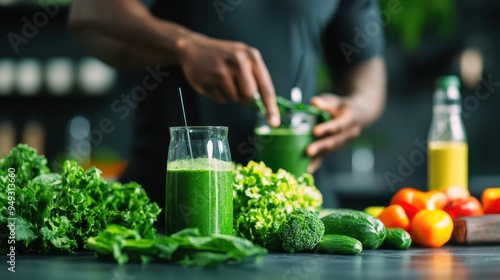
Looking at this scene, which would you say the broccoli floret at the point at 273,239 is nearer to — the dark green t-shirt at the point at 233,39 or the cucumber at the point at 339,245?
the cucumber at the point at 339,245

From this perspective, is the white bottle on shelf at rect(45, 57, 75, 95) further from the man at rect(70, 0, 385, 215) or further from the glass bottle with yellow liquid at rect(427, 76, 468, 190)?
the glass bottle with yellow liquid at rect(427, 76, 468, 190)

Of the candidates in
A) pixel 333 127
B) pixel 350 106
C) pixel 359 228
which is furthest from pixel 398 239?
pixel 350 106

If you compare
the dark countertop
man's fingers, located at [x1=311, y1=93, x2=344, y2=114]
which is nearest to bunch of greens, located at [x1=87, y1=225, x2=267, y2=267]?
the dark countertop

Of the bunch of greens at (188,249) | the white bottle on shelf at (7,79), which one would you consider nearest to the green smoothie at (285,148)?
the bunch of greens at (188,249)

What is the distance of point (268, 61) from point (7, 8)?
2.63m

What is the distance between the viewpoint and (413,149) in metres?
5.09

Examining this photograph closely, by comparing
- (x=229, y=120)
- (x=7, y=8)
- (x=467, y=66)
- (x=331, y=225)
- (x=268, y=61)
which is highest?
(x=7, y=8)

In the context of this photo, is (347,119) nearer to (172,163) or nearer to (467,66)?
(172,163)

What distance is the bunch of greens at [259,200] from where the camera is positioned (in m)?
1.59

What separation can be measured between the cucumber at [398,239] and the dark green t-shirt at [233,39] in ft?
2.95

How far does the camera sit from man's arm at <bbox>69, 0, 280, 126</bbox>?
213 centimetres

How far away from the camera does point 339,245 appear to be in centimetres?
152

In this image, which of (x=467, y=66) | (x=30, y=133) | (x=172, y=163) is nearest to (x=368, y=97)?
(x=172, y=163)

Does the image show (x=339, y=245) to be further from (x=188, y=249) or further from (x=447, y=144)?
(x=447, y=144)
